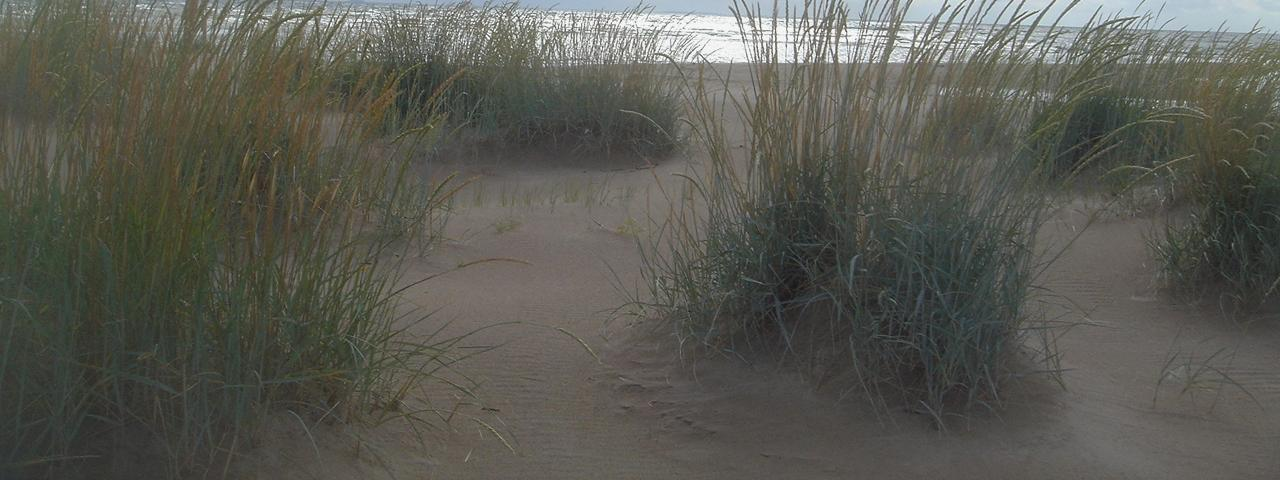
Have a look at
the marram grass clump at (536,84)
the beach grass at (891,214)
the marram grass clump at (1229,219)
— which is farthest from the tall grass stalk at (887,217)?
the marram grass clump at (536,84)

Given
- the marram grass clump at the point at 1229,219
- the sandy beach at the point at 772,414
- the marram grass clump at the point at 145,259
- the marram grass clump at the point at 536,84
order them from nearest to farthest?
the marram grass clump at the point at 145,259
the sandy beach at the point at 772,414
the marram grass clump at the point at 1229,219
the marram grass clump at the point at 536,84

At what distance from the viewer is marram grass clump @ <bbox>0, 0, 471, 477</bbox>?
246 cm

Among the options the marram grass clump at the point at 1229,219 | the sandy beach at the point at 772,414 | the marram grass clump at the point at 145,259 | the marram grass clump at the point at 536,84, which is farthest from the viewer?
the marram grass clump at the point at 536,84

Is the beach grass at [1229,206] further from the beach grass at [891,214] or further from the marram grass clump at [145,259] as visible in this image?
the marram grass clump at [145,259]

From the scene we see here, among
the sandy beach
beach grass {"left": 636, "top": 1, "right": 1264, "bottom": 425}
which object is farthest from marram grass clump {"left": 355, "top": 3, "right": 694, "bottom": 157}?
beach grass {"left": 636, "top": 1, "right": 1264, "bottom": 425}

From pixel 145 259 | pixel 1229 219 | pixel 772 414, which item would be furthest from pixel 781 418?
pixel 1229 219

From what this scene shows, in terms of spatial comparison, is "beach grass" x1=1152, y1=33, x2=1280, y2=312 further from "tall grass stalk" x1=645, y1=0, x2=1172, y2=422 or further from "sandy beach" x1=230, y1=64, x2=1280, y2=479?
"tall grass stalk" x1=645, y1=0, x2=1172, y2=422

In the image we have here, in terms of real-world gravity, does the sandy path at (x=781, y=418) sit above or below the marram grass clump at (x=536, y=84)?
below

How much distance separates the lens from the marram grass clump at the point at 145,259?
97.0 inches

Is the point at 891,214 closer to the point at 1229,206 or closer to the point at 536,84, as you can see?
the point at 1229,206

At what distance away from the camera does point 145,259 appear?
2.52 metres

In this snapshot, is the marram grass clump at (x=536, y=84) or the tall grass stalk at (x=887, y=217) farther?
the marram grass clump at (x=536, y=84)

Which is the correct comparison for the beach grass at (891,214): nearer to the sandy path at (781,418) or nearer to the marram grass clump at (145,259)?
the sandy path at (781,418)

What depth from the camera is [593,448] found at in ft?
11.0
